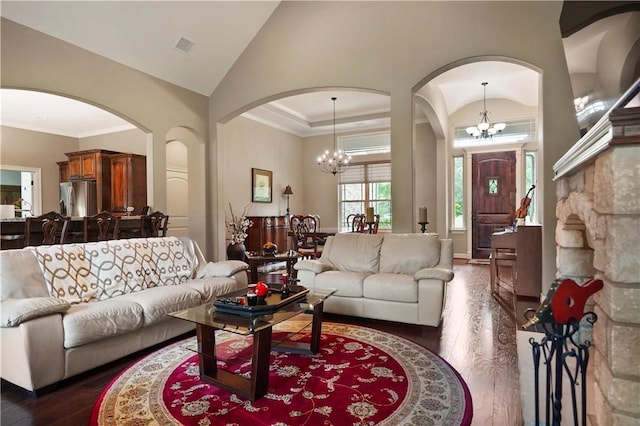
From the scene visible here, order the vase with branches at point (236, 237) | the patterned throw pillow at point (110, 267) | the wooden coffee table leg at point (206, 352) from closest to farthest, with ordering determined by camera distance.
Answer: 1. the wooden coffee table leg at point (206, 352)
2. the patterned throw pillow at point (110, 267)
3. the vase with branches at point (236, 237)

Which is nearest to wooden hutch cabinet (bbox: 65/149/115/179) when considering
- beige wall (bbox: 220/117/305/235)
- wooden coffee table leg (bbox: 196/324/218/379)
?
beige wall (bbox: 220/117/305/235)

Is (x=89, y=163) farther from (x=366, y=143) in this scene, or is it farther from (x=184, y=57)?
(x=366, y=143)

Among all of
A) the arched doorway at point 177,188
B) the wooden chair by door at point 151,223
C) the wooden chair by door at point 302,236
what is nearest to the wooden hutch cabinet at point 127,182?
the arched doorway at point 177,188

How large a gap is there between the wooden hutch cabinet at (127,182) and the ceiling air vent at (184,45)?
3.28 meters

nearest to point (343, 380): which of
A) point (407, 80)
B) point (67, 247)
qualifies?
point (67, 247)

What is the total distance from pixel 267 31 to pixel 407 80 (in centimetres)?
248

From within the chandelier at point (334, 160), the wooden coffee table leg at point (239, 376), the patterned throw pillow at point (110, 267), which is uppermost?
the chandelier at point (334, 160)

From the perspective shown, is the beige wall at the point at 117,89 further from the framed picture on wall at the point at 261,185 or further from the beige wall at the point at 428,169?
the beige wall at the point at 428,169

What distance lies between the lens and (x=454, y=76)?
6.29 m

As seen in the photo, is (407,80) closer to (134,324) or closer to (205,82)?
(205,82)

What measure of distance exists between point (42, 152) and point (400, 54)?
8.25 m

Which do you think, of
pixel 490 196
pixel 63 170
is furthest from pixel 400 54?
pixel 63 170

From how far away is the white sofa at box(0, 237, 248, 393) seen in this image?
2.41 metres

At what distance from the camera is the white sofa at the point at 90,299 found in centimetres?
241
